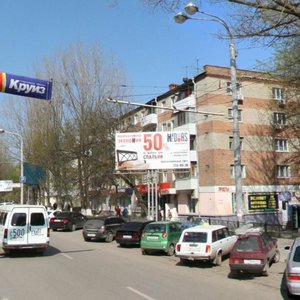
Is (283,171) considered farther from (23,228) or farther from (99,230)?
(23,228)

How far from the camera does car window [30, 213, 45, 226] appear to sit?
1942cm

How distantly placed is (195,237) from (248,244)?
312 cm

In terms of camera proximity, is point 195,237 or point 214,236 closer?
point 195,237

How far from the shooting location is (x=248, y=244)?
14969mm

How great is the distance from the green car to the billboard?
45.3 feet

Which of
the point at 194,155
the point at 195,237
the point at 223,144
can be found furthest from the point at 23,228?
the point at 194,155

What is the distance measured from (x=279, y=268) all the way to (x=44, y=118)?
Result: 4203 cm

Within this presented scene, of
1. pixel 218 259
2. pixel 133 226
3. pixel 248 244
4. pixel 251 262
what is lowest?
pixel 218 259

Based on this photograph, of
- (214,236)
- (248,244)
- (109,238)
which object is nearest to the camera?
(248,244)

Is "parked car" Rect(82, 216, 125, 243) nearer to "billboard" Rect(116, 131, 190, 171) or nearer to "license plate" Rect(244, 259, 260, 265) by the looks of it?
"billboard" Rect(116, 131, 190, 171)

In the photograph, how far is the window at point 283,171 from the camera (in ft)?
162

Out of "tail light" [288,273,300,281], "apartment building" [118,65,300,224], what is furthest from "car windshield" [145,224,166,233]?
"apartment building" [118,65,300,224]

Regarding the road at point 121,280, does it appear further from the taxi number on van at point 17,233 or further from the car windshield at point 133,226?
the car windshield at point 133,226

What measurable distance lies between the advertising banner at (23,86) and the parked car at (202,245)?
315 inches
